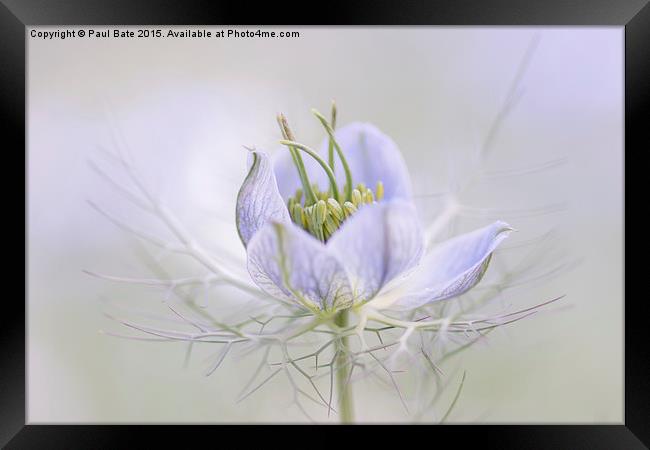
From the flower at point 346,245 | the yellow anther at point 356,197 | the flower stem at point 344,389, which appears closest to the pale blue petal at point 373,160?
the flower at point 346,245

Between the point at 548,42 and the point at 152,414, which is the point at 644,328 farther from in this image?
the point at 548,42

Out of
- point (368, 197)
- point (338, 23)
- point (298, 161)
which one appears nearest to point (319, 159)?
point (298, 161)

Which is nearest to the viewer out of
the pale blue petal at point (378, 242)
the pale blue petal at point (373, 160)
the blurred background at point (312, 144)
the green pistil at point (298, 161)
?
the pale blue petal at point (378, 242)

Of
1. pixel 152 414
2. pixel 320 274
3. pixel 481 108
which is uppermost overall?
pixel 481 108

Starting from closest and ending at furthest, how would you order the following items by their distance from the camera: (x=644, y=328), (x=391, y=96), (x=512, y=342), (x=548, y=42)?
1. (x=644, y=328)
2. (x=512, y=342)
3. (x=548, y=42)
4. (x=391, y=96)

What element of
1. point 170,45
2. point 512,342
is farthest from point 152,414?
point 170,45

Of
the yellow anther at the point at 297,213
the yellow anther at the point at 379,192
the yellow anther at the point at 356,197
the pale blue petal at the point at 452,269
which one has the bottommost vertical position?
the pale blue petal at the point at 452,269

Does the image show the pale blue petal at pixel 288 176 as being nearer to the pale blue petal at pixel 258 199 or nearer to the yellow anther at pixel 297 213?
the yellow anther at pixel 297 213

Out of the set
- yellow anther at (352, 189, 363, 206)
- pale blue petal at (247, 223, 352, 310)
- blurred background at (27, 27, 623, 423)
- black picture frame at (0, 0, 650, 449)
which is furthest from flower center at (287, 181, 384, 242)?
blurred background at (27, 27, 623, 423)
